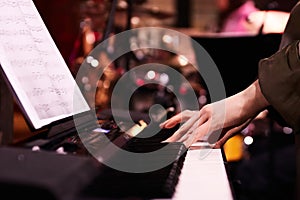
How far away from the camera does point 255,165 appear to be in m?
3.81

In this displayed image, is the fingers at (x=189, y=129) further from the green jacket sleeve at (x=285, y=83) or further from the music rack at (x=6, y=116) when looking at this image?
the music rack at (x=6, y=116)

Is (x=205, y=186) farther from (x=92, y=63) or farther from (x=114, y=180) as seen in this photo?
(x=92, y=63)

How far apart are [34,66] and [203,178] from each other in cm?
45

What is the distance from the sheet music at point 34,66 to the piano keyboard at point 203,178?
0.32 meters

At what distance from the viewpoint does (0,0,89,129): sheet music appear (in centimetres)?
108

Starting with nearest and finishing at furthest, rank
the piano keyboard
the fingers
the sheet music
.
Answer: the piano keyboard → the sheet music → the fingers

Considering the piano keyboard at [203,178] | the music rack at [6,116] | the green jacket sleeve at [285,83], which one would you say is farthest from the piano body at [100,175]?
the music rack at [6,116]

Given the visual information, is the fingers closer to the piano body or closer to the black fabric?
the piano body

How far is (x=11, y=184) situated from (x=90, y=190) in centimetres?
11

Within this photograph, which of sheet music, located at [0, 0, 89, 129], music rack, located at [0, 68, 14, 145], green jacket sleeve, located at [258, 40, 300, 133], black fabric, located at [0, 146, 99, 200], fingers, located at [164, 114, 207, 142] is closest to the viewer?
black fabric, located at [0, 146, 99, 200]

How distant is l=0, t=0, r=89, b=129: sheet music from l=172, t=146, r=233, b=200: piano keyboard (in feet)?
→ 1.05

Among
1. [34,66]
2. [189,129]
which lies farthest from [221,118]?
[34,66]

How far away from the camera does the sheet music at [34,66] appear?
3.53ft

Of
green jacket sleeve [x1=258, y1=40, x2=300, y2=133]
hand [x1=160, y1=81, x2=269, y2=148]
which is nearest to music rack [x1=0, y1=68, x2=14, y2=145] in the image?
hand [x1=160, y1=81, x2=269, y2=148]
